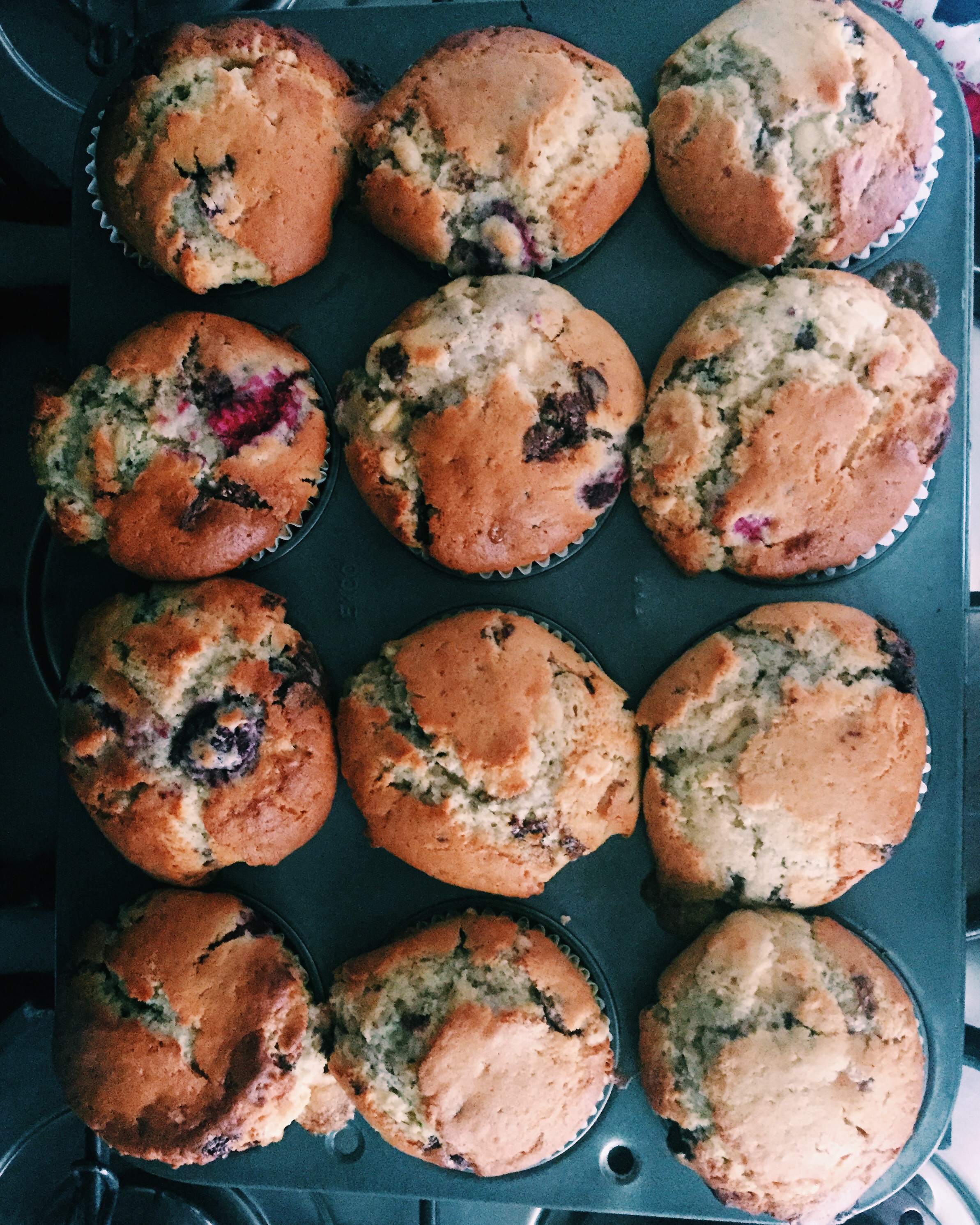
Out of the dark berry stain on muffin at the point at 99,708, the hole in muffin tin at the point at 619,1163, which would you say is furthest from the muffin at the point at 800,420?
the hole in muffin tin at the point at 619,1163

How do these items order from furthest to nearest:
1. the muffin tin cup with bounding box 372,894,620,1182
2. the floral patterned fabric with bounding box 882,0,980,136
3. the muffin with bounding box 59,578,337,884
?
the floral patterned fabric with bounding box 882,0,980,136 < the muffin tin cup with bounding box 372,894,620,1182 < the muffin with bounding box 59,578,337,884

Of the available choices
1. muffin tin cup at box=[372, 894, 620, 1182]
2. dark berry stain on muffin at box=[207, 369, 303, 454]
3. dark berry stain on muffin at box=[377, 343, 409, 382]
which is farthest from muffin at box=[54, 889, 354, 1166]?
dark berry stain on muffin at box=[377, 343, 409, 382]

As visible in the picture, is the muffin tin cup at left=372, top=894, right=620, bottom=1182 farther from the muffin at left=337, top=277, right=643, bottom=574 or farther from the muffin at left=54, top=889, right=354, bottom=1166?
the muffin at left=337, top=277, right=643, bottom=574

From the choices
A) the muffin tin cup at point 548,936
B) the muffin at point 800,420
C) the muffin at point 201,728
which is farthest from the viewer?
the muffin tin cup at point 548,936

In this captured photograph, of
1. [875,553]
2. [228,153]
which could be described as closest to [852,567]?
[875,553]

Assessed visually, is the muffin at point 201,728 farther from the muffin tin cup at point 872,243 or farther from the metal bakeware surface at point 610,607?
the muffin tin cup at point 872,243

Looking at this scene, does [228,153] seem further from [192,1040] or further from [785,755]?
[192,1040]

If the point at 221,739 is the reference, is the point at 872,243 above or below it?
above
